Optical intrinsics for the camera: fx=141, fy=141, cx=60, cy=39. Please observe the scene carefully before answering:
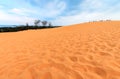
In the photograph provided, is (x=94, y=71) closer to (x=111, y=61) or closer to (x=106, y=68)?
(x=106, y=68)

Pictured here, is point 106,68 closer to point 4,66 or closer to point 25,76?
point 25,76

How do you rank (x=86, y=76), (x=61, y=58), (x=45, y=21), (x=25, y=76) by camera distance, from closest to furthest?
(x=86, y=76)
(x=25, y=76)
(x=61, y=58)
(x=45, y=21)

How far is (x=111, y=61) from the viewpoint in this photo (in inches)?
148

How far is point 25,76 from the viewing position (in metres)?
3.25

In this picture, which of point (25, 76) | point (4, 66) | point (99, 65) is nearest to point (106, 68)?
point (99, 65)

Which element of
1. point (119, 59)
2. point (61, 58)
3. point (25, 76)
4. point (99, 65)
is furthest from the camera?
point (61, 58)

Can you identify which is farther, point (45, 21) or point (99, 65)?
point (45, 21)

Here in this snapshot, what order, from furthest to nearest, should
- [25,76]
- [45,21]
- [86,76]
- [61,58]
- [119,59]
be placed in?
1. [45,21]
2. [61,58]
3. [119,59]
4. [25,76]
5. [86,76]

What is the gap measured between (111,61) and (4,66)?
9.75 ft

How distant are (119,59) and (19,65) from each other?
2781 millimetres

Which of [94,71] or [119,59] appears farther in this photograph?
[119,59]

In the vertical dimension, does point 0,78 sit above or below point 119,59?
below

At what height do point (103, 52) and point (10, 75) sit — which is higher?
point (103, 52)

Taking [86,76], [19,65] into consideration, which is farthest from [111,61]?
[19,65]
